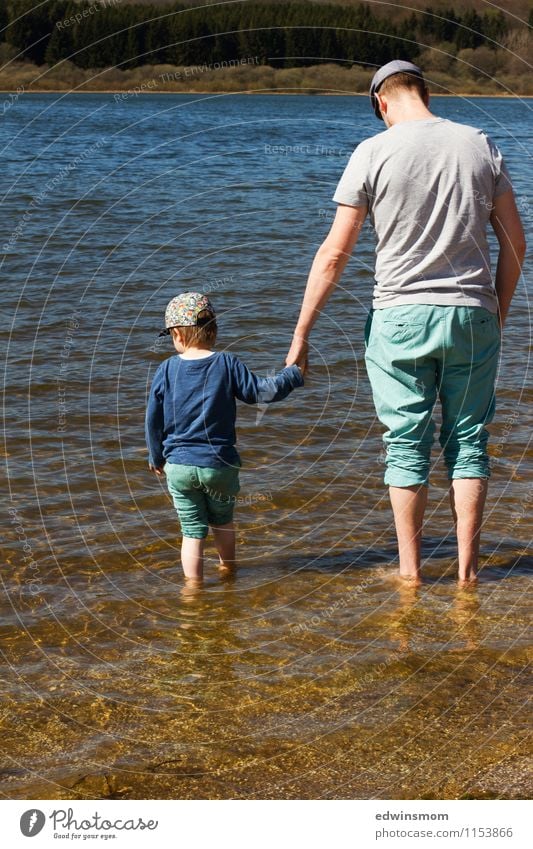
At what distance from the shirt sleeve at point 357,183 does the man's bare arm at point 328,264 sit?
0.04m

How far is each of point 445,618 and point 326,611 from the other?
0.64 m

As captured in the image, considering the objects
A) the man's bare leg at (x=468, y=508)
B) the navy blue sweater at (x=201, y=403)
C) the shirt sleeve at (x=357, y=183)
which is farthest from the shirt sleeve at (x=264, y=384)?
the man's bare leg at (x=468, y=508)

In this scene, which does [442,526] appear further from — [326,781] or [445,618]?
[326,781]

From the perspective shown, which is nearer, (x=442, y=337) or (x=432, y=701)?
(x=432, y=701)

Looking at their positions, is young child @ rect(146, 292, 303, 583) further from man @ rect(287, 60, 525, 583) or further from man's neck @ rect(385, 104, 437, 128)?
man's neck @ rect(385, 104, 437, 128)

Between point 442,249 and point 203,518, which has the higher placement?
point 442,249

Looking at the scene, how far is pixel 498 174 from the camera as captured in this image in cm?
509

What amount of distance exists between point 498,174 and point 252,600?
258 centimetres

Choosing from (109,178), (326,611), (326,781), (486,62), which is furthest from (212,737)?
(486,62)

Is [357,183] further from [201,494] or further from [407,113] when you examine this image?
[201,494]

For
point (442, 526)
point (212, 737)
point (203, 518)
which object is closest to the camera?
point (212, 737)

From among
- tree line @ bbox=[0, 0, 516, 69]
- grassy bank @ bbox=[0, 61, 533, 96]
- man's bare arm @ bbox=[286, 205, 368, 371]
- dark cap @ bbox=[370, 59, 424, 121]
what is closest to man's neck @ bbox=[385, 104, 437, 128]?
dark cap @ bbox=[370, 59, 424, 121]

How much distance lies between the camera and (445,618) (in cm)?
552

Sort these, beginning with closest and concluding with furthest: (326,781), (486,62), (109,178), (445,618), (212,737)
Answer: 1. (326,781)
2. (212,737)
3. (445,618)
4. (109,178)
5. (486,62)
